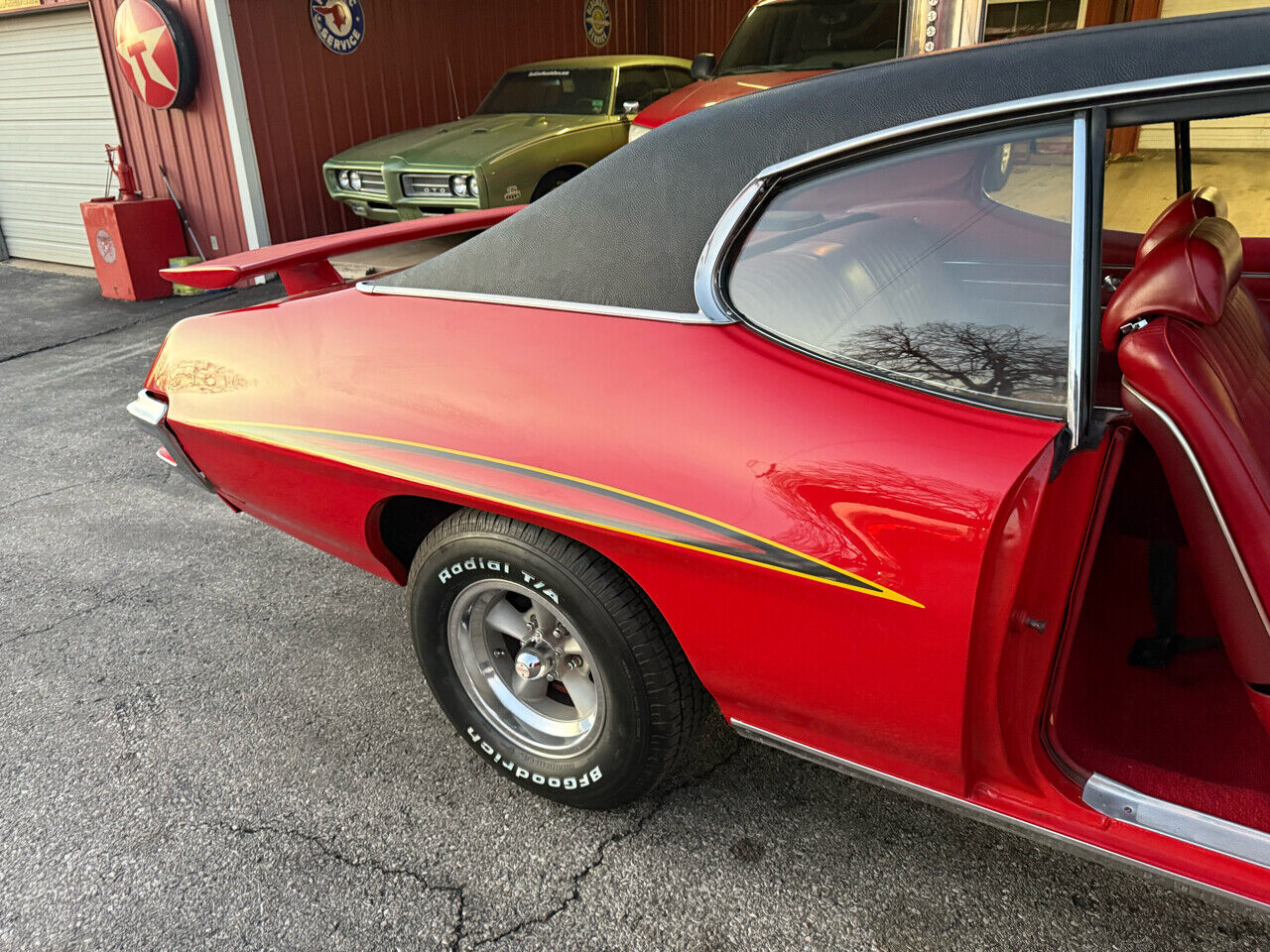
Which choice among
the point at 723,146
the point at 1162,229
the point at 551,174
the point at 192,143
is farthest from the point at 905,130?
the point at 192,143

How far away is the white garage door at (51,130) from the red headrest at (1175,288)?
9465 millimetres

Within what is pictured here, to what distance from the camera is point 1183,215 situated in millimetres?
1773

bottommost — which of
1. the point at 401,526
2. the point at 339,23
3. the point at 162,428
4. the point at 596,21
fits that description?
the point at 401,526

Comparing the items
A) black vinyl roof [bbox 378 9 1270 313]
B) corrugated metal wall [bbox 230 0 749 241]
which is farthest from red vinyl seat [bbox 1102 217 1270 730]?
corrugated metal wall [bbox 230 0 749 241]

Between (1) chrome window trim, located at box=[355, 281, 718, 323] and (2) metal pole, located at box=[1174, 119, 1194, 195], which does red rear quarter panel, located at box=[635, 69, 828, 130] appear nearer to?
(2) metal pole, located at box=[1174, 119, 1194, 195]

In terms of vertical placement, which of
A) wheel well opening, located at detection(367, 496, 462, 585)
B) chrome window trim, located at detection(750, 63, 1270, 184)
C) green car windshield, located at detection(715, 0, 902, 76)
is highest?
green car windshield, located at detection(715, 0, 902, 76)

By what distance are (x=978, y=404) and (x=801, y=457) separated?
0.28m

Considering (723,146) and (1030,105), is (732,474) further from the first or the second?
(1030,105)

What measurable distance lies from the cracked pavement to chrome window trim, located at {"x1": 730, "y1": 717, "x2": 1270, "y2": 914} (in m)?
0.23

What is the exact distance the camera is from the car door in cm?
136

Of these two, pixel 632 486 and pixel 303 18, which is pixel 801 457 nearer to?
pixel 632 486

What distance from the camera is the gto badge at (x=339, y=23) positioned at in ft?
26.3

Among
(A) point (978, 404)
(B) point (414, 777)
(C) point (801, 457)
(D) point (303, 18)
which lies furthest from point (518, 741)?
(D) point (303, 18)

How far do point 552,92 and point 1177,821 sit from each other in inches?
297
